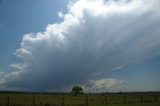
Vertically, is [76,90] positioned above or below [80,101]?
above

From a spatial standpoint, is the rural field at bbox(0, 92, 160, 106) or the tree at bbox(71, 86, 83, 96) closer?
the rural field at bbox(0, 92, 160, 106)

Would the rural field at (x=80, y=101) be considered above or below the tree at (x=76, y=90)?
below

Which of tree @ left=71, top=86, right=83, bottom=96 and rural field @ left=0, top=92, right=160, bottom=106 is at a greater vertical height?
tree @ left=71, top=86, right=83, bottom=96

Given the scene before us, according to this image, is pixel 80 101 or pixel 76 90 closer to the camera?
pixel 80 101

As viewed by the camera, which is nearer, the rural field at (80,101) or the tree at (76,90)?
the rural field at (80,101)

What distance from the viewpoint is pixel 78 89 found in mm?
129250
